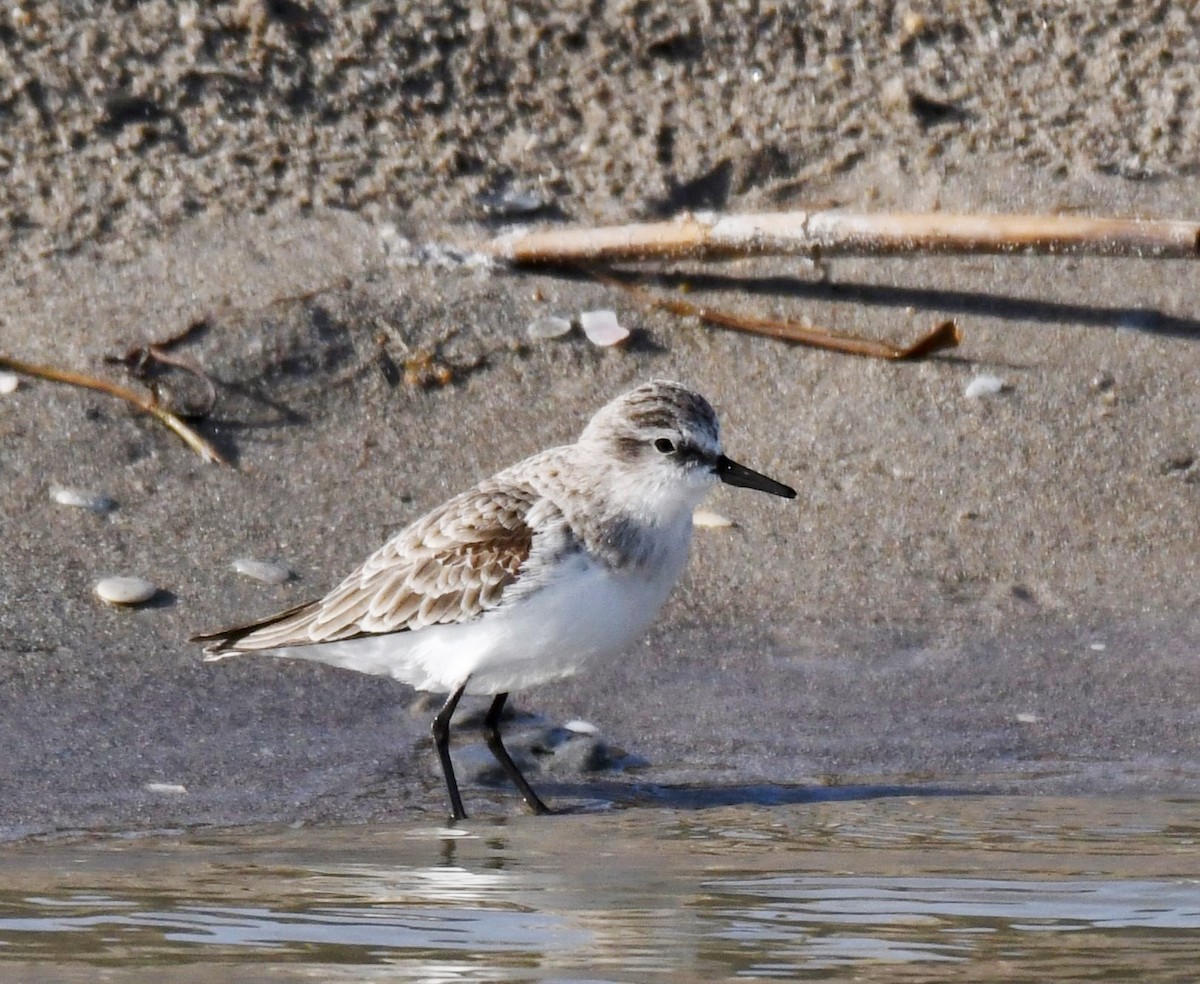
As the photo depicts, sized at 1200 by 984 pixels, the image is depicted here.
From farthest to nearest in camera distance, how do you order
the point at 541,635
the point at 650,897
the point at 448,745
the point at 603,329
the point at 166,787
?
the point at 603,329, the point at 448,745, the point at 541,635, the point at 166,787, the point at 650,897

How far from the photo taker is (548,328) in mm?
7160

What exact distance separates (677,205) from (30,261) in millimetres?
2387

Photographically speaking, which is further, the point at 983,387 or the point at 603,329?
the point at 603,329

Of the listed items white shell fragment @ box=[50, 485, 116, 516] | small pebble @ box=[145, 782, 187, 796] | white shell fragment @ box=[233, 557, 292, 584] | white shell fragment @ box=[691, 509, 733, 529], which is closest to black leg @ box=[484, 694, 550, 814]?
small pebble @ box=[145, 782, 187, 796]

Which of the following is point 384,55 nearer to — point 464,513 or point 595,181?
point 595,181

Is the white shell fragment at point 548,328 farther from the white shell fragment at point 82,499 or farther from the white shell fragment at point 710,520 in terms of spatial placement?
the white shell fragment at point 82,499

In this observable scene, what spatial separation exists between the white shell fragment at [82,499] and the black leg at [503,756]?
158 cm

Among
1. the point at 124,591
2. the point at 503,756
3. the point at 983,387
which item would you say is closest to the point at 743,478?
the point at 503,756

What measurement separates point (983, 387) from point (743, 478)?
1681 millimetres

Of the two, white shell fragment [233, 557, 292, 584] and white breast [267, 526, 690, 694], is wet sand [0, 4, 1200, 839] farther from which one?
white breast [267, 526, 690, 694]

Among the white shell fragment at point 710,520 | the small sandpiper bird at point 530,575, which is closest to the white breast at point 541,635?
the small sandpiper bird at point 530,575

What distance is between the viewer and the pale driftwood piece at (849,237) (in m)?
6.90

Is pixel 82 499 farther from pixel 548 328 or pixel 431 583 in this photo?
pixel 548 328

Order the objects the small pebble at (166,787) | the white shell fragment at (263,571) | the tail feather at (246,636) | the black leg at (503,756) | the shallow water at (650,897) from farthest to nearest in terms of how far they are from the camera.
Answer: the white shell fragment at (263,571)
the tail feather at (246,636)
the black leg at (503,756)
the small pebble at (166,787)
the shallow water at (650,897)
